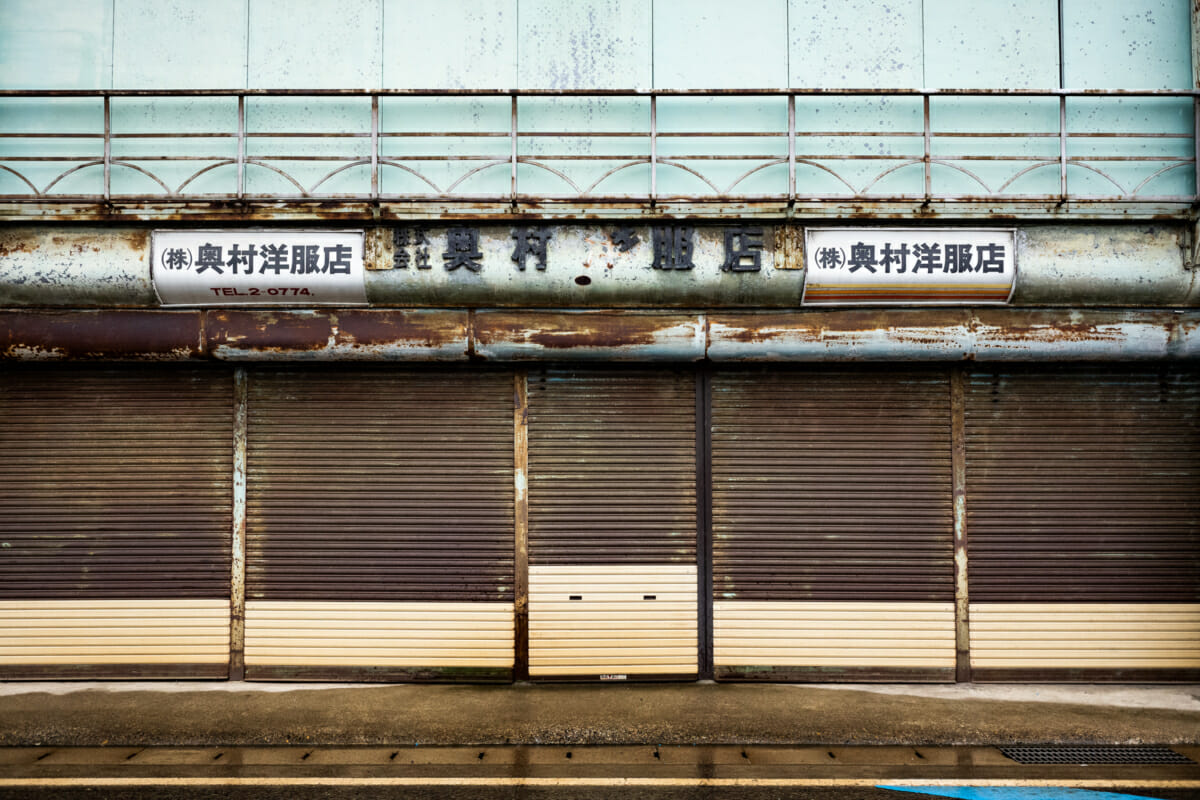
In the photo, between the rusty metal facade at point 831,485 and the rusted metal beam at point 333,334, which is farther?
the rusty metal facade at point 831,485

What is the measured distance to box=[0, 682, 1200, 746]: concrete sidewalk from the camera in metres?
6.92

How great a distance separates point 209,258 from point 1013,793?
28.4 feet

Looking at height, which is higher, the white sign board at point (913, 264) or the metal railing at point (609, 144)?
the metal railing at point (609, 144)

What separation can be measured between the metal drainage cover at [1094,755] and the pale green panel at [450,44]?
27.0 ft

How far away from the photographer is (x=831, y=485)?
28.1 feet

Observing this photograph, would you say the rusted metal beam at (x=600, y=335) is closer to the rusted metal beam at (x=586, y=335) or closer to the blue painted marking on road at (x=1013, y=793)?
the rusted metal beam at (x=586, y=335)

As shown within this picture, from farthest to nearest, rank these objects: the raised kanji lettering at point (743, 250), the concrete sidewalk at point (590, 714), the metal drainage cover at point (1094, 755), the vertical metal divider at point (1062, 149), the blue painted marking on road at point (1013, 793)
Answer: the raised kanji lettering at point (743, 250)
the vertical metal divider at point (1062, 149)
the concrete sidewalk at point (590, 714)
the metal drainage cover at point (1094, 755)
the blue painted marking on road at point (1013, 793)

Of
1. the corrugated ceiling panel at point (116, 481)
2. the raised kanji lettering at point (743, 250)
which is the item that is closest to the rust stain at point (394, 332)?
the corrugated ceiling panel at point (116, 481)

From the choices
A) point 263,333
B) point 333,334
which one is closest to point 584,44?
point 333,334

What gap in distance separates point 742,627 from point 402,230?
5.57m

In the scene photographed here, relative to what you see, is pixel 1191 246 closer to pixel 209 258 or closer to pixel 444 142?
pixel 444 142

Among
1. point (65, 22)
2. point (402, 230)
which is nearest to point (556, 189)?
point (402, 230)

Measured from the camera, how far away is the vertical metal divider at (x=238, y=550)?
8477mm

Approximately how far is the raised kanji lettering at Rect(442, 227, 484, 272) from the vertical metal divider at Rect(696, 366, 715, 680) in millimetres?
2704
